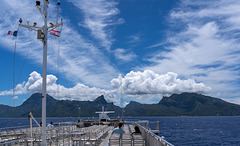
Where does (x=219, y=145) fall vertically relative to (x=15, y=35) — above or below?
below

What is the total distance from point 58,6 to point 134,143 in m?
8.11

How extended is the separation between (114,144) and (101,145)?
18.1 ft

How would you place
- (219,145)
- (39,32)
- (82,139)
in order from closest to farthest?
(39,32) → (82,139) → (219,145)

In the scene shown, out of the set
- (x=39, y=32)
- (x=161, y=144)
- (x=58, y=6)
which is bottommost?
(x=161, y=144)

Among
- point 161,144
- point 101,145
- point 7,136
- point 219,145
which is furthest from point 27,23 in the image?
point 219,145

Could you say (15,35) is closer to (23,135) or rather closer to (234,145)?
(23,135)

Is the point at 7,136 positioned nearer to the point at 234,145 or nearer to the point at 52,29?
the point at 52,29

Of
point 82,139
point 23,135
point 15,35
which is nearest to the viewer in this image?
point 15,35

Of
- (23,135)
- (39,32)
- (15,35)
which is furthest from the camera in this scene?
(23,135)

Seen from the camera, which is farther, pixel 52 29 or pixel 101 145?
pixel 101 145

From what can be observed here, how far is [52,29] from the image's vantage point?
12898mm

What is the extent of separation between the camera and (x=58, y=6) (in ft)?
41.7

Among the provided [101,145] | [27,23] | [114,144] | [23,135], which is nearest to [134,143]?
[114,144]

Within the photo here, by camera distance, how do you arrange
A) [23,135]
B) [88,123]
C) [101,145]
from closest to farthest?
1. [101,145]
2. [23,135]
3. [88,123]
